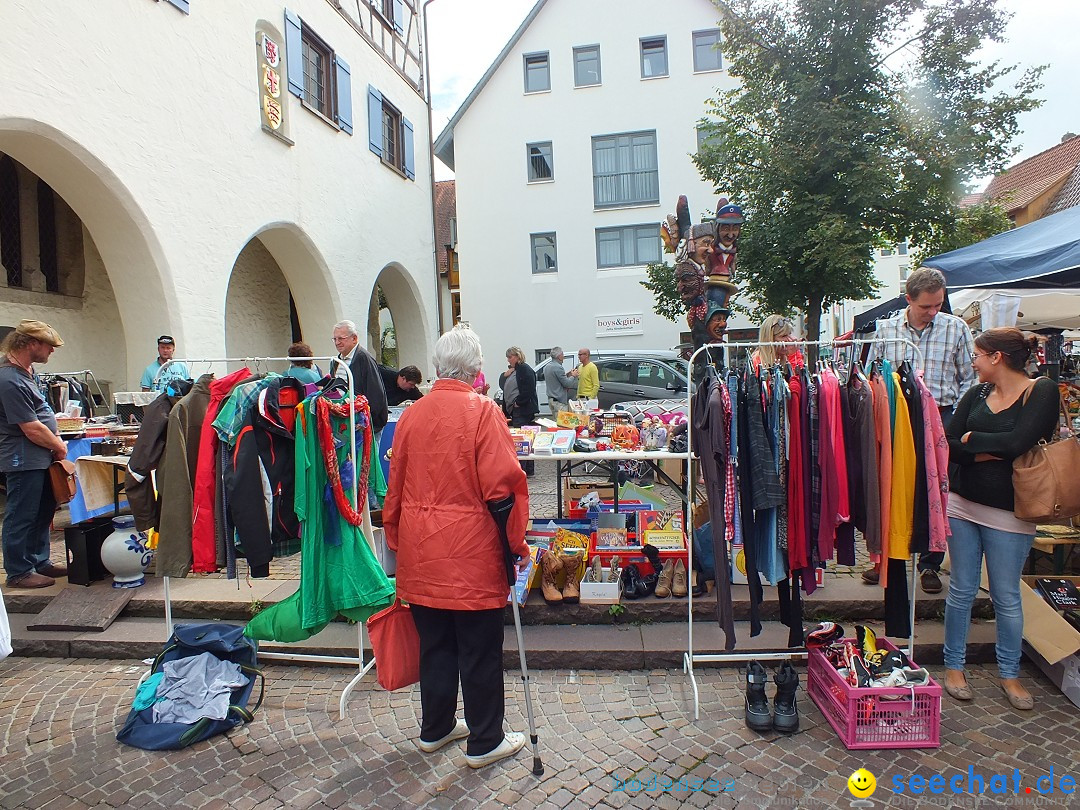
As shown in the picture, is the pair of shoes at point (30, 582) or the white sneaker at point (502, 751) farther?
the pair of shoes at point (30, 582)

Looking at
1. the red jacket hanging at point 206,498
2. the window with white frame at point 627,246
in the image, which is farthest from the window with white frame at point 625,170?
the red jacket hanging at point 206,498

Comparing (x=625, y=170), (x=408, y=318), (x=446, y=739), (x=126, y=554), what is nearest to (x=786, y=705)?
(x=446, y=739)

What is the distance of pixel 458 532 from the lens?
8.40 feet

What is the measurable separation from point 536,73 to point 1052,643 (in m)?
18.3

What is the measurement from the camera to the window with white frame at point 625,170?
17.5 meters

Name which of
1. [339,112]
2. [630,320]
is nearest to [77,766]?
[339,112]

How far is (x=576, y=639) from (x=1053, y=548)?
122 inches

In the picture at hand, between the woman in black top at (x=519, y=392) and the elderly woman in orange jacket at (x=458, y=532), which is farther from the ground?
the woman in black top at (x=519, y=392)

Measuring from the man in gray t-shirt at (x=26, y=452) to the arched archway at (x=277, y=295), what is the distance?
206 inches

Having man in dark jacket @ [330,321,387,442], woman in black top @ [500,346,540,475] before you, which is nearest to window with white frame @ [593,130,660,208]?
woman in black top @ [500,346,540,475]

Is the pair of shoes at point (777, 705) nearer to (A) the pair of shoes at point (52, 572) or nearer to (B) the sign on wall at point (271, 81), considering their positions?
(A) the pair of shoes at point (52, 572)

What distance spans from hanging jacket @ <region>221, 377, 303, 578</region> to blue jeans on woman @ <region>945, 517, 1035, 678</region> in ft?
10.8

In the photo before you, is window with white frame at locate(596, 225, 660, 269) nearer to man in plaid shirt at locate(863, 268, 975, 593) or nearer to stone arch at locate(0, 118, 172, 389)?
stone arch at locate(0, 118, 172, 389)

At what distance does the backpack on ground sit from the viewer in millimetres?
3004
